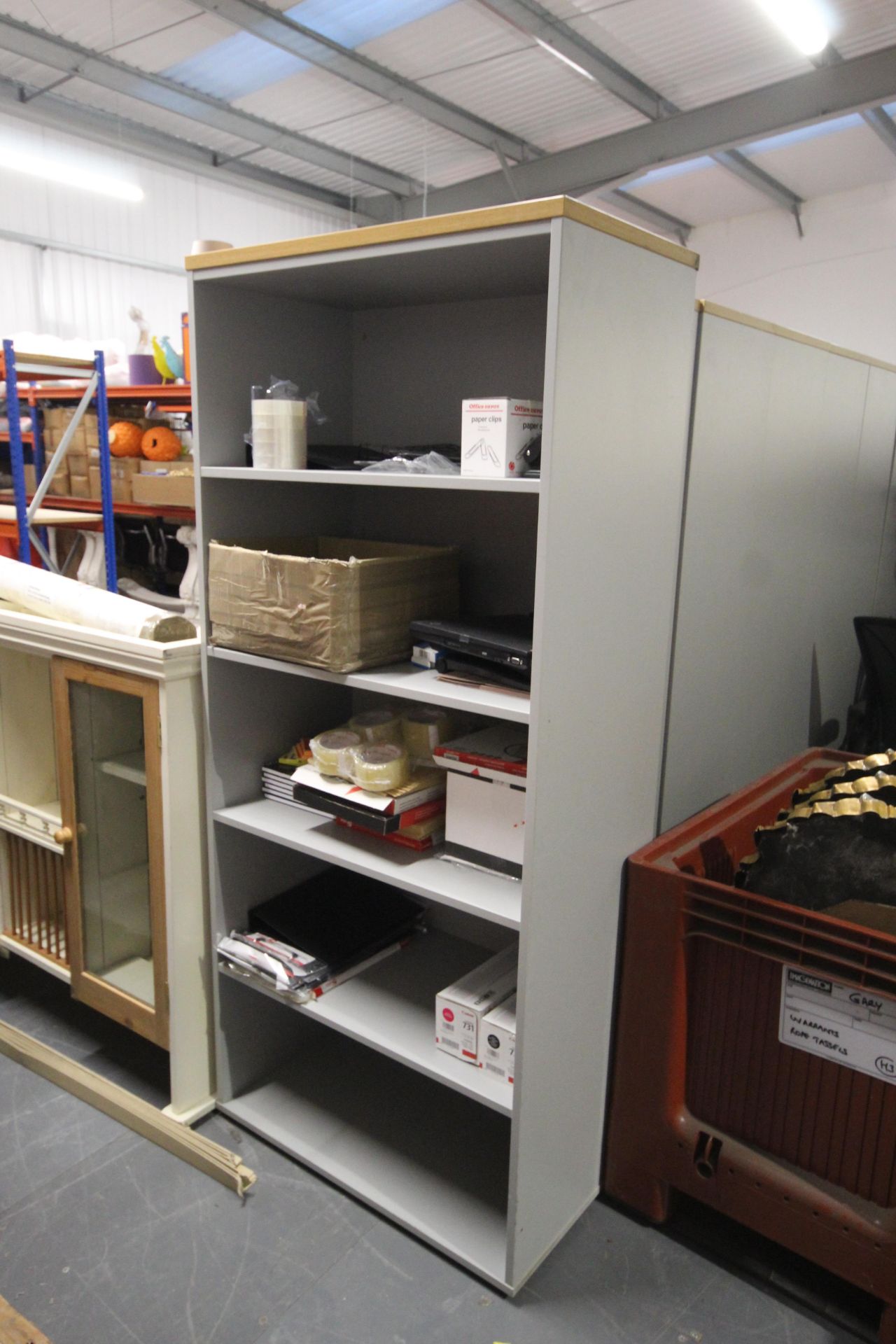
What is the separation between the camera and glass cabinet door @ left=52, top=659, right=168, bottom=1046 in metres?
1.92

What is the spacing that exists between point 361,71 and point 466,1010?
4.76 meters

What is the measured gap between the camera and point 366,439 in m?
2.09

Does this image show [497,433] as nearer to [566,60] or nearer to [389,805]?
[389,805]

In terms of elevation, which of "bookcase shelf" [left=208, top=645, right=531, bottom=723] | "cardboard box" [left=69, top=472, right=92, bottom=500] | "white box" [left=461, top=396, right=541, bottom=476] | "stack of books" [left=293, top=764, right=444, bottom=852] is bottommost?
"stack of books" [left=293, top=764, right=444, bottom=852]

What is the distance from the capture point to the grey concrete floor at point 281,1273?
4.93ft

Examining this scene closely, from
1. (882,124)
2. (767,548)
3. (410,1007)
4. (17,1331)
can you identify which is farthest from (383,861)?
(882,124)

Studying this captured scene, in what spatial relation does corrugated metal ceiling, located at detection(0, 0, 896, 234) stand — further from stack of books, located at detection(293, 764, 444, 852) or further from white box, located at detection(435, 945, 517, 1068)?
white box, located at detection(435, 945, 517, 1068)

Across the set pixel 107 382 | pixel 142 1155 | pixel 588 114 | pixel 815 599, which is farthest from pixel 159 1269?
pixel 588 114

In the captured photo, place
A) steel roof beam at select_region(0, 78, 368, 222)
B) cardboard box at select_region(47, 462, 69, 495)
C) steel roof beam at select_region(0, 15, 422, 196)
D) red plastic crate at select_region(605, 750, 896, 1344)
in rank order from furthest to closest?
steel roof beam at select_region(0, 78, 368, 222)
steel roof beam at select_region(0, 15, 422, 196)
cardboard box at select_region(47, 462, 69, 495)
red plastic crate at select_region(605, 750, 896, 1344)

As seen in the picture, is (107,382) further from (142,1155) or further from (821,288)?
(821,288)

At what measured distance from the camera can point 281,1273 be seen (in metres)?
1.61

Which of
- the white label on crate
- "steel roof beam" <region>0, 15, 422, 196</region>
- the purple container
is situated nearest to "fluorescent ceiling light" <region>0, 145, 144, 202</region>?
"steel roof beam" <region>0, 15, 422, 196</region>

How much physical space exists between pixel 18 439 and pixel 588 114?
3.76 meters

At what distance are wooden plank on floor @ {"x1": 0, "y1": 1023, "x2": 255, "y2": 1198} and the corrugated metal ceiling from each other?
13.8 feet
